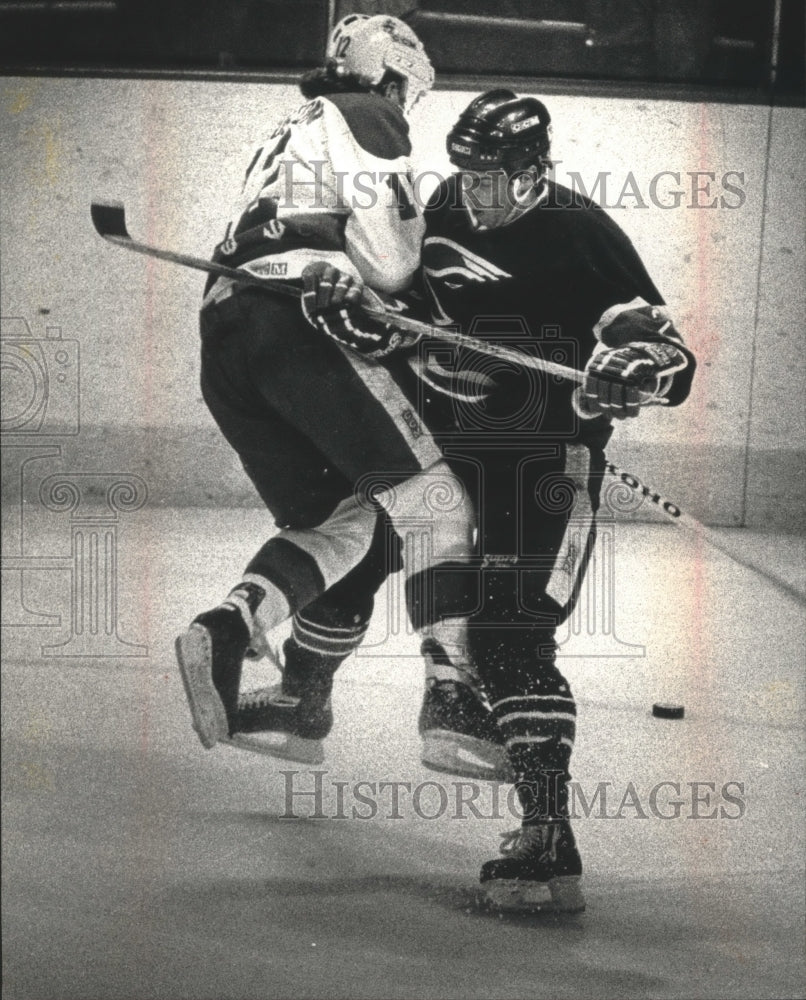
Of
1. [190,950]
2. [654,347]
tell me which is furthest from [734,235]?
[190,950]

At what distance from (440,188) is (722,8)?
20.2 inches

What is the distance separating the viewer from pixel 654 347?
226 centimetres

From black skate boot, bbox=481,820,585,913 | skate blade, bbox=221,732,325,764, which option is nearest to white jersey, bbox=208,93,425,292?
skate blade, bbox=221,732,325,764

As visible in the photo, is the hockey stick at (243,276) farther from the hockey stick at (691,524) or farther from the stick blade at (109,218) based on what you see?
the hockey stick at (691,524)

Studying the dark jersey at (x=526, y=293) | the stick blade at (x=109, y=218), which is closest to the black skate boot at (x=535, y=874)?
the dark jersey at (x=526, y=293)

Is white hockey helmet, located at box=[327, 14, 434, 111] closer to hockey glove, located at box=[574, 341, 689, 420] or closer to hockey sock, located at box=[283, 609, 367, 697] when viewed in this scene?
hockey glove, located at box=[574, 341, 689, 420]

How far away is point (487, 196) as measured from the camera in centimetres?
222

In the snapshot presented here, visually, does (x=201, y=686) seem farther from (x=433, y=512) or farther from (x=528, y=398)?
(x=528, y=398)

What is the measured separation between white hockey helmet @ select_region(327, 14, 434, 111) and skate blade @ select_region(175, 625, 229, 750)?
0.86 m

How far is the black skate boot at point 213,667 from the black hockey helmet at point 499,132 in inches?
30.2

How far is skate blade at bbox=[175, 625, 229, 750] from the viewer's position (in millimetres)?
2238

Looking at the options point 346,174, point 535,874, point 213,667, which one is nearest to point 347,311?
point 346,174

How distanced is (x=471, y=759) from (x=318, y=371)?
25.3 inches

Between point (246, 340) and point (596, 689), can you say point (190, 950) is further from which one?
point (246, 340)
